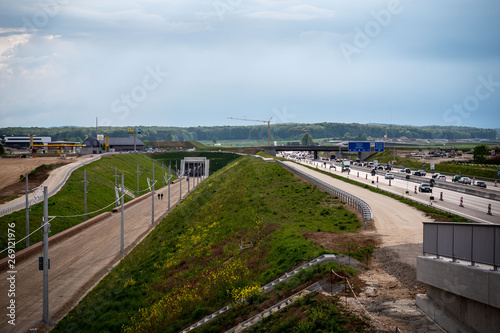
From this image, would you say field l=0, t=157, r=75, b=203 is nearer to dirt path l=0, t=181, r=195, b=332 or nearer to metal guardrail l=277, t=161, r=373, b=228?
dirt path l=0, t=181, r=195, b=332

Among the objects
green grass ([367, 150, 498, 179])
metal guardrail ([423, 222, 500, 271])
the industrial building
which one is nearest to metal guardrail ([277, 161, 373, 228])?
metal guardrail ([423, 222, 500, 271])

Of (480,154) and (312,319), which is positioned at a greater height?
(480,154)

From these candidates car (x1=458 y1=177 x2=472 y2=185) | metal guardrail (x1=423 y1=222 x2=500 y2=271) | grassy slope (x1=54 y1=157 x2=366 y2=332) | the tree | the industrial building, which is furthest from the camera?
the industrial building

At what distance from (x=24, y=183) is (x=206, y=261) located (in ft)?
178

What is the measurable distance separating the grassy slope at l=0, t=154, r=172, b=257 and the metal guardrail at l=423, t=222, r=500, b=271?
38642 millimetres

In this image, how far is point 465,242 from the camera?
15305mm

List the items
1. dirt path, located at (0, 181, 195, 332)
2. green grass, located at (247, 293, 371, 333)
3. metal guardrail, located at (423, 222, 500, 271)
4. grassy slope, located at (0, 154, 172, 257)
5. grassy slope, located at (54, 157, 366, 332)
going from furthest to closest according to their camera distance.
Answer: grassy slope, located at (0, 154, 172, 257) < dirt path, located at (0, 181, 195, 332) < grassy slope, located at (54, 157, 366, 332) < green grass, located at (247, 293, 371, 333) < metal guardrail, located at (423, 222, 500, 271)

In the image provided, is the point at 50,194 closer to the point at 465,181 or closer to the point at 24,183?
the point at 24,183

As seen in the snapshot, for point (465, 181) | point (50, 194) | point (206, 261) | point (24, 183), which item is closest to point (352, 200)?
point (206, 261)

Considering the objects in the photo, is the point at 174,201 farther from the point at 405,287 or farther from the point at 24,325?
the point at 405,287

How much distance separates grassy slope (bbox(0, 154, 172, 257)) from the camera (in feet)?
158

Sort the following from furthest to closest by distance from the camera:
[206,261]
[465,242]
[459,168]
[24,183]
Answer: [459,168]
[24,183]
[206,261]
[465,242]

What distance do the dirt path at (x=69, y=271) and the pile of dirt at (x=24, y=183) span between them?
538 inches

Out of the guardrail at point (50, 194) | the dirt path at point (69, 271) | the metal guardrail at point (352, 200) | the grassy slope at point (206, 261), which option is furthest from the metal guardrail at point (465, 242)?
the guardrail at point (50, 194)
